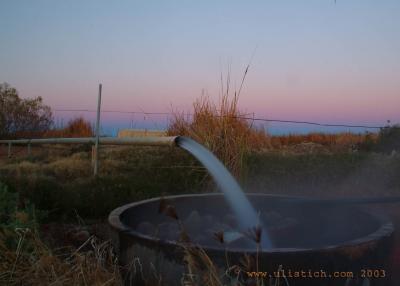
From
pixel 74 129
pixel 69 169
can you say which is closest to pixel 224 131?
pixel 69 169

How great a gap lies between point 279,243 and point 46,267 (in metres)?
1.21

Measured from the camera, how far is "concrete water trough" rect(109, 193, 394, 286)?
176 centimetres

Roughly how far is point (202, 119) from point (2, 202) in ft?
8.93

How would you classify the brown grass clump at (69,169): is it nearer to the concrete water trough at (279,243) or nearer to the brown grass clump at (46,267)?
the concrete water trough at (279,243)

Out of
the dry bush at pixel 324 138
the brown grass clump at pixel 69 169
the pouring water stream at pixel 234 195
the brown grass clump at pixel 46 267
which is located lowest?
the brown grass clump at pixel 46 267

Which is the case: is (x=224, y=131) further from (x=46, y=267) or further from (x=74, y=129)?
(x=74, y=129)

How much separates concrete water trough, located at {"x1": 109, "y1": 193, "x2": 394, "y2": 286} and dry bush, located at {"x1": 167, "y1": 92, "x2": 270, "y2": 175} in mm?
1738

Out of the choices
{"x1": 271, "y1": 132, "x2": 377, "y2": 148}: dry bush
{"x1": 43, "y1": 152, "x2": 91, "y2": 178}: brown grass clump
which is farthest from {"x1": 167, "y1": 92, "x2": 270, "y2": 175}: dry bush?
{"x1": 271, "y1": 132, "x2": 377, "y2": 148}: dry bush

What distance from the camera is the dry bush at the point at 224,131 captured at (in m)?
4.77

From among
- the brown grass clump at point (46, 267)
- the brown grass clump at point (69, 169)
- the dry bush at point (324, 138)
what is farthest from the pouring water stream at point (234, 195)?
the dry bush at point (324, 138)

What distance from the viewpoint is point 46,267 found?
2281 millimetres

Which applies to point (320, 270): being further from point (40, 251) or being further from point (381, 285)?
point (40, 251)

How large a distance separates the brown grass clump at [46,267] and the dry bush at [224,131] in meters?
2.47

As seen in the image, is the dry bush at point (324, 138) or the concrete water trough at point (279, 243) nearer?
the concrete water trough at point (279, 243)
